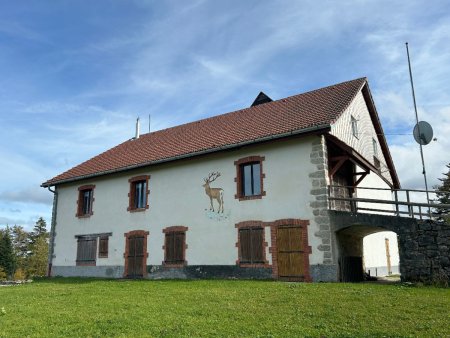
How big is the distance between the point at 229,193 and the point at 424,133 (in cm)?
808

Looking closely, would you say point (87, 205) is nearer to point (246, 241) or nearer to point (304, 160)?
point (246, 241)

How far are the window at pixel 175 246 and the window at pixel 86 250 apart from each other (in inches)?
180

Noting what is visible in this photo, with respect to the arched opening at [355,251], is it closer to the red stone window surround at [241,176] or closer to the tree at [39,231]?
the red stone window surround at [241,176]

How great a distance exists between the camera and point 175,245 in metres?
16.7

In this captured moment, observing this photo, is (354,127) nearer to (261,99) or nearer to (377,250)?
(377,250)

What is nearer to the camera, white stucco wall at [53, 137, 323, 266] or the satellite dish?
white stucco wall at [53, 137, 323, 266]

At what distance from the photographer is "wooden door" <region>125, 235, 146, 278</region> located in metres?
17.6

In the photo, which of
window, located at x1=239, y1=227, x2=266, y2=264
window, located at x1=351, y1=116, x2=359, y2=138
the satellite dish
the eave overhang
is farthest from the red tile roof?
window, located at x1=239, y1=227, x2=266, y2=264

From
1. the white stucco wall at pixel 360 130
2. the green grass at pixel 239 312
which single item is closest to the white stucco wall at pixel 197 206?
the white stucco wall at pixel 360 130

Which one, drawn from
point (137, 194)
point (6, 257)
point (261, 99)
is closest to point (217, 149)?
Answer: point (137, 194)

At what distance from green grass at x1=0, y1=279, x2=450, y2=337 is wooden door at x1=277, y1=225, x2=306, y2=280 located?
205 centimetres

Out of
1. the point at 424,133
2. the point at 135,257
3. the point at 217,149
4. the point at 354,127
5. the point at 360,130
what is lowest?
the point at 135,257

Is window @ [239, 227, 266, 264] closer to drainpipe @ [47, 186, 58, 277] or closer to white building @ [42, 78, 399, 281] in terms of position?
white building @ [42, 78, 399, 281]

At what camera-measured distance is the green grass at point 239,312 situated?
266 inches
